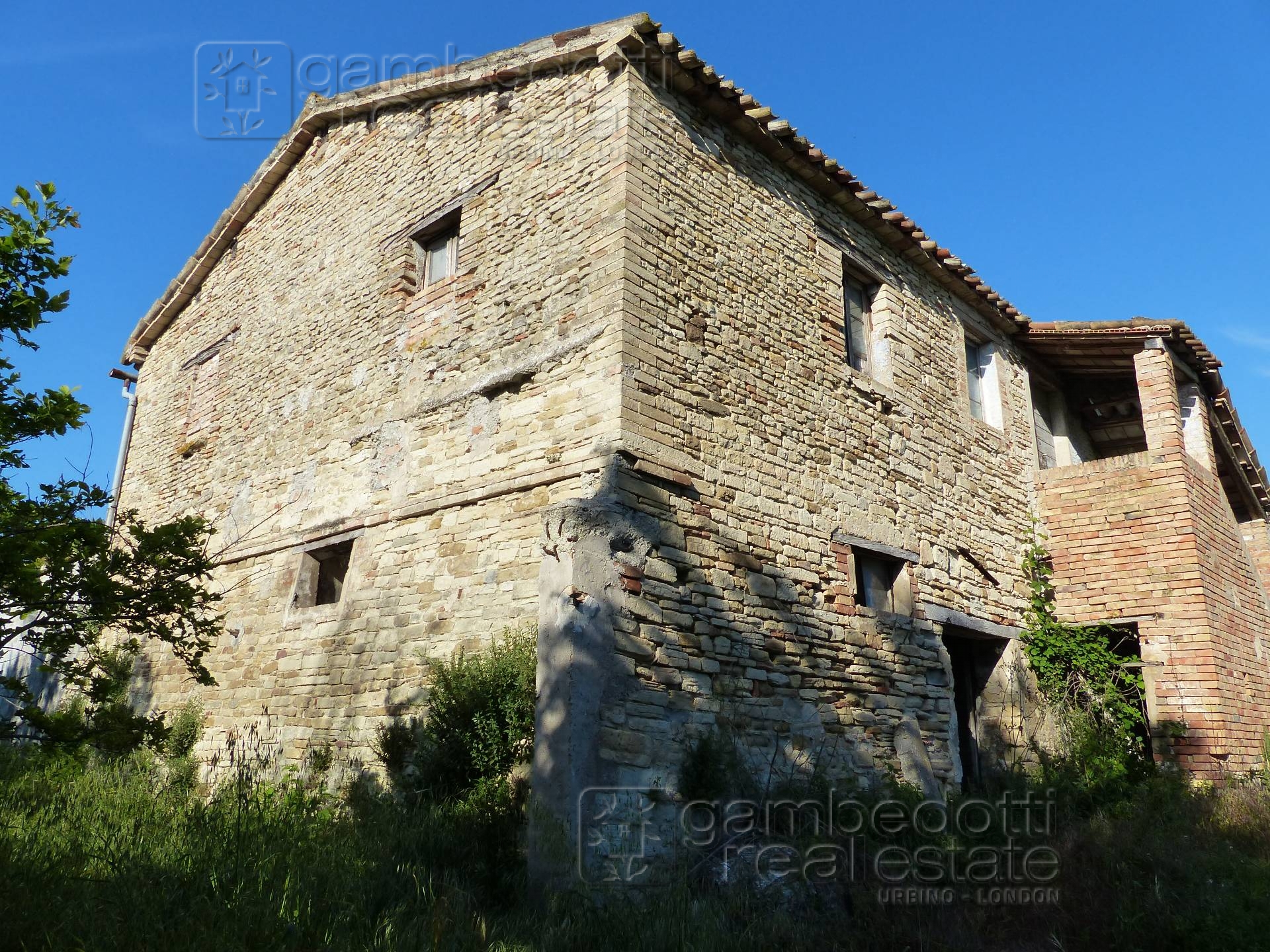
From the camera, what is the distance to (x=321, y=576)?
29.1ft

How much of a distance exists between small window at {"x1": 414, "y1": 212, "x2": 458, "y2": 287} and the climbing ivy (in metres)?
7.28

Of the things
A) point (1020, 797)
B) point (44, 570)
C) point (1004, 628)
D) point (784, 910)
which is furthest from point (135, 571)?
point (1004, 628)

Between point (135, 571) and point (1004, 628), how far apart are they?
822 cm

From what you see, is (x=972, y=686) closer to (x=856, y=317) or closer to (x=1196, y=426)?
(x=856, y=317)

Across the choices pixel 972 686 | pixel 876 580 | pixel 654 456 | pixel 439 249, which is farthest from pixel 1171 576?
pixel 439 249

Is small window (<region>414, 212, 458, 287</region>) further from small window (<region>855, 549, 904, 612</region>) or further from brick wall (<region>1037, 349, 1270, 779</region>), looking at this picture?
brick wall (<region>1037, 349, 1270, 779</region>)

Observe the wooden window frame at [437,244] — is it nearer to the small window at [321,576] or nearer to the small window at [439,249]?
the small window at [439,249]

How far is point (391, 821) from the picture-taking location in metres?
5.75

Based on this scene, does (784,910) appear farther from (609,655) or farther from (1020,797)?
(1020,797)

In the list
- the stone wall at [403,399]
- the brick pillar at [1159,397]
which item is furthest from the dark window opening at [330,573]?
the brick pillar at [1159,397]

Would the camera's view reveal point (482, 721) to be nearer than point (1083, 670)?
Yes

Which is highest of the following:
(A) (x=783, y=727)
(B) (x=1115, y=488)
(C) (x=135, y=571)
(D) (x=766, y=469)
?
(B) (x=1115, y=488)

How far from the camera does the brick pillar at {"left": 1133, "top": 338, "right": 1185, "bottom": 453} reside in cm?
1018

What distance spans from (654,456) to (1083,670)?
615 centimetres
